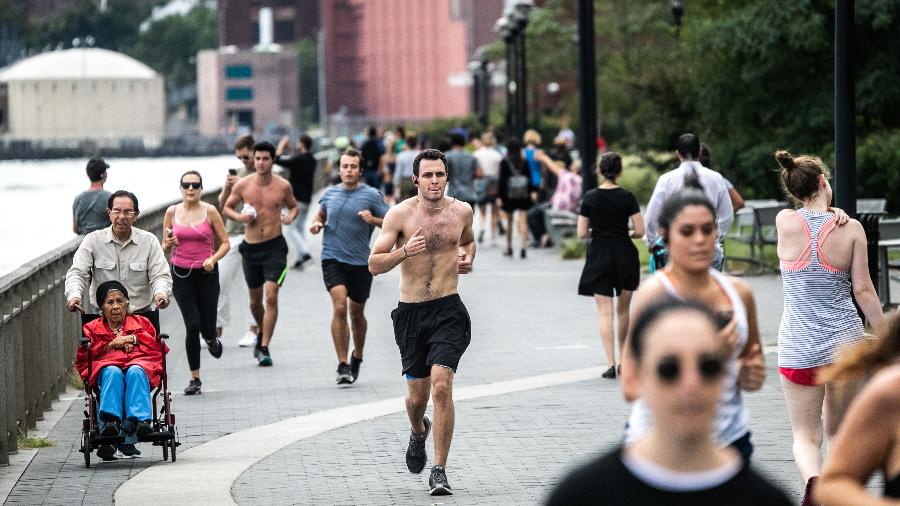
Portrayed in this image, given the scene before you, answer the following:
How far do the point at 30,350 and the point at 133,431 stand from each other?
194 cm

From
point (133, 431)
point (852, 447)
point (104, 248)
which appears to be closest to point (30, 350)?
point (104, 248)

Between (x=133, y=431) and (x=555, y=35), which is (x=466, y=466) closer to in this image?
(x=133, y=431)

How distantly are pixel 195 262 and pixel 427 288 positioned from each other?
168 inches

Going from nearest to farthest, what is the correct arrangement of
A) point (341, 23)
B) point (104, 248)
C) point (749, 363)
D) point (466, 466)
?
point (749, 363), point (466, 466), point (104, 248), point (341, 23)

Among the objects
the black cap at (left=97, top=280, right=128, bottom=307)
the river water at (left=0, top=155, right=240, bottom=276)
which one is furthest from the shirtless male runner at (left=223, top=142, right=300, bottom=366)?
the black cap at (left=97, top=280, right=128, bottom=307)

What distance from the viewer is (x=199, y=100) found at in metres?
181

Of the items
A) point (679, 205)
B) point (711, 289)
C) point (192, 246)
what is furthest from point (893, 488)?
point (192, 246)

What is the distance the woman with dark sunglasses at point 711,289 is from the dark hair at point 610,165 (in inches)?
302

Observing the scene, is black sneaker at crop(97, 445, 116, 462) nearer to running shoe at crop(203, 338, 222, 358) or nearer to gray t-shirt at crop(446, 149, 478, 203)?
running shoe at crop(203, 338, 222, 358)

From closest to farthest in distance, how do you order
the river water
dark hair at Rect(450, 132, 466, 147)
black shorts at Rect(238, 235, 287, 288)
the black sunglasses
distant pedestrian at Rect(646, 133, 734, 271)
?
1. the black sunglasses
2. distant pedestrian at Rect(646, 133, 734, 271)
3. black shorts at Rect(238, 235, 287, 288)
4. dark hair at Rect(450, 132, 466, 147)
5. the river water

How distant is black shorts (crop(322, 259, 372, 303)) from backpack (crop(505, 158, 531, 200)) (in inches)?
448

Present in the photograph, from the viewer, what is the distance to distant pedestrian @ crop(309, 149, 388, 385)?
515 inches

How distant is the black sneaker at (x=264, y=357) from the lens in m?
14.2

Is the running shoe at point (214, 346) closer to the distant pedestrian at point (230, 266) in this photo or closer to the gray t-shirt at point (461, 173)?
the distant pedestrian at point (230, 266)
